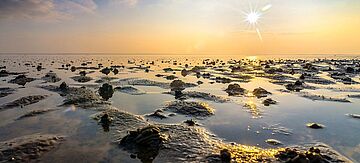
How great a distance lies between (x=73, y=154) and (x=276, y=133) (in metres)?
15.0

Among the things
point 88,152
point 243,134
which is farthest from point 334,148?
point 88,152

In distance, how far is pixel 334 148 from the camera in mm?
18391

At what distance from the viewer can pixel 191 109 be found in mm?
29719

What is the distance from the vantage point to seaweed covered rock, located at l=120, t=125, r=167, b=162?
17.2 metres

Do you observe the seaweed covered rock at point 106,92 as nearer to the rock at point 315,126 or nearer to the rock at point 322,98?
the rock at point 315,126

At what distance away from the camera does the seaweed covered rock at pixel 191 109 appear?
28406 mm

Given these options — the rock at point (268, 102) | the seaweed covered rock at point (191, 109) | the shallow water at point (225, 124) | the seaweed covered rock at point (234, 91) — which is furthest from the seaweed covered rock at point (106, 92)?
the rock at point (268, 102)

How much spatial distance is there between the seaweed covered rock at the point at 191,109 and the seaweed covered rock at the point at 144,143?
871cm

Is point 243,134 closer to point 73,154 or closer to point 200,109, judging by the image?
point 200,109

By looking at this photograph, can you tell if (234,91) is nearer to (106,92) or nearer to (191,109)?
(191,109)

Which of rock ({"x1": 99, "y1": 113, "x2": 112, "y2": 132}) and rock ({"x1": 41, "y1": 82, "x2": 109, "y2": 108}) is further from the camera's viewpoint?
rock ({"x1": 41, "y1": 82, "x2": 109, "y2": 108})

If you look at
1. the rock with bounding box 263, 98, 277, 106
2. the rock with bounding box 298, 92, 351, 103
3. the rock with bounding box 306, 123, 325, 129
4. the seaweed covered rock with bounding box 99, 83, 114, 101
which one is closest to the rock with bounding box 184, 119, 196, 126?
the rock with bounding box 306, 123, 325, 129

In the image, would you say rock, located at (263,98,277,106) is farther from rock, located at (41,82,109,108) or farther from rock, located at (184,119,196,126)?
rock, located at (41,82,109,108)

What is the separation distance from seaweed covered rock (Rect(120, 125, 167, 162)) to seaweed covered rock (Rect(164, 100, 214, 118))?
343 inches
